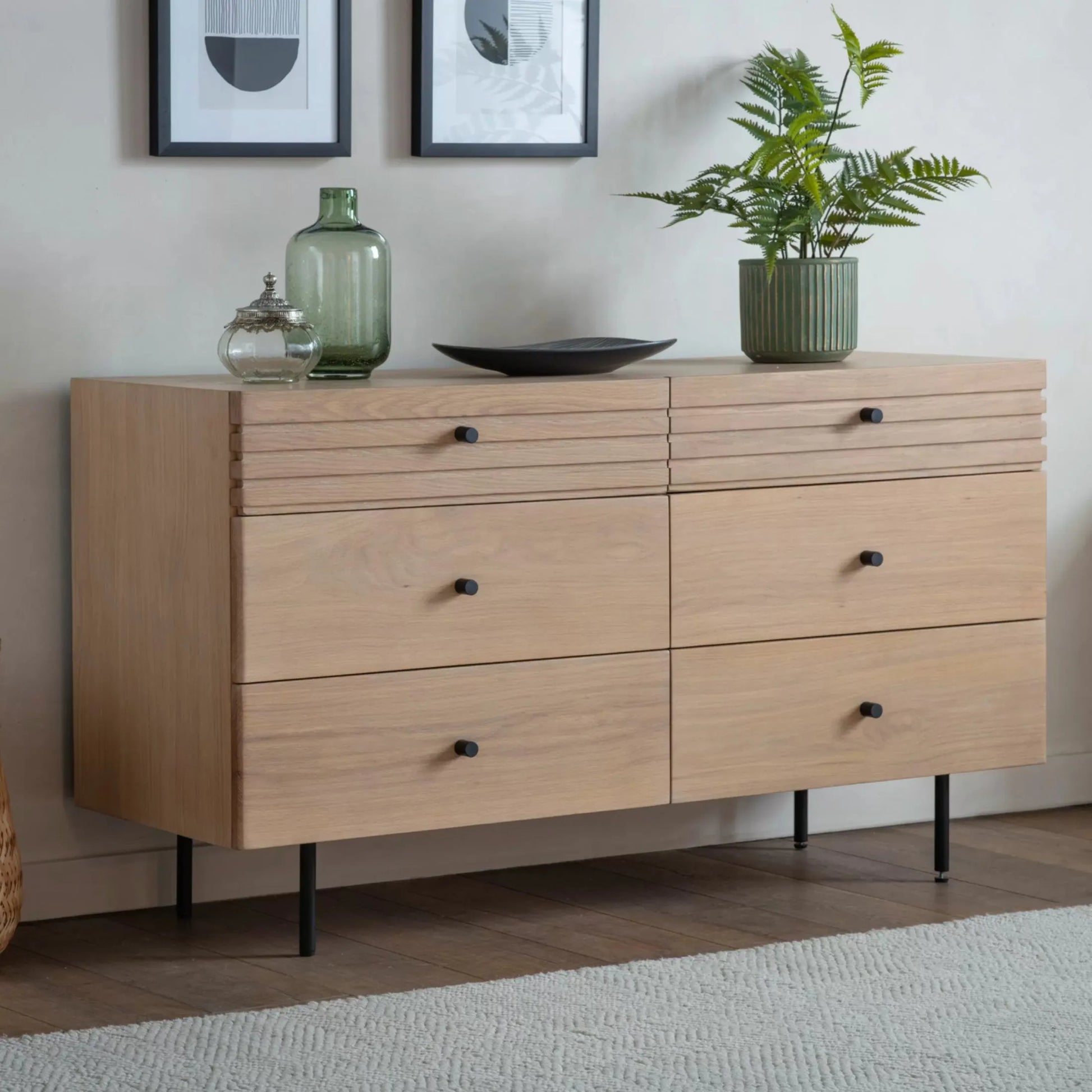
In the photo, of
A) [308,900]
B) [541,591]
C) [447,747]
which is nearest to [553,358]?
[541,591]

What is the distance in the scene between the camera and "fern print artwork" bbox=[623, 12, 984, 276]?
301cm

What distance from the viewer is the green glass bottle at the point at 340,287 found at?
2781 mm

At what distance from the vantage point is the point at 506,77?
3.09m

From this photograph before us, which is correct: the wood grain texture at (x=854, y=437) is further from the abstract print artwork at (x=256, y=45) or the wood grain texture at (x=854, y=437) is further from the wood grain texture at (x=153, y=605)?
the abstract print artwork at (x=256, y=45)

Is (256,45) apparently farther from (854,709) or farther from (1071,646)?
(1071,646)

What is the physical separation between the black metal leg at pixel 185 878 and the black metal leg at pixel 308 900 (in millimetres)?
245

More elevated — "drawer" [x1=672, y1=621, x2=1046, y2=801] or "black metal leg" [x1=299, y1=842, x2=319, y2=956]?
"drawer" [x1=672, y1=621, x2=1046, y2=801]

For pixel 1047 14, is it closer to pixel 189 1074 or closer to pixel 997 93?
pixel 997 93

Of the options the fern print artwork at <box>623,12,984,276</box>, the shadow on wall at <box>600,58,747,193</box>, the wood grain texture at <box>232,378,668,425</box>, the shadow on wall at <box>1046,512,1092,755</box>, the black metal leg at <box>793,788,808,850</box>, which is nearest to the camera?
the wood grain texture at <box>232,378,668,425</box>

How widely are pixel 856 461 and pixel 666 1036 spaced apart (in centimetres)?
94

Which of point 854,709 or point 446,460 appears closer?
point 446,460

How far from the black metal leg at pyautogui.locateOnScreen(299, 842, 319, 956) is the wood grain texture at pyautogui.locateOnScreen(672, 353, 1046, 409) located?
31.3 inches

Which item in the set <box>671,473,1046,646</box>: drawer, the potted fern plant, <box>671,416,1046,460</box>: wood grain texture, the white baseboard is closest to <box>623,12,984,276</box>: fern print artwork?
the potted fern plant

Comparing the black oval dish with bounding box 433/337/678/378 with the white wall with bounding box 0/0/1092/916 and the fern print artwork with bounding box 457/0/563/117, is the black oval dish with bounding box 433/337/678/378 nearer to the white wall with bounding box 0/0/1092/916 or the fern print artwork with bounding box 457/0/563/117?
the white wall with bounding box 0/0/1092/916
